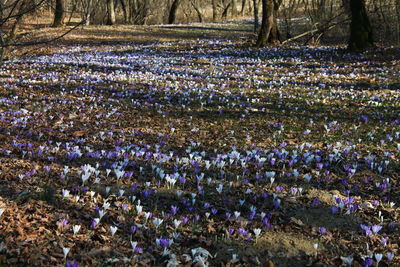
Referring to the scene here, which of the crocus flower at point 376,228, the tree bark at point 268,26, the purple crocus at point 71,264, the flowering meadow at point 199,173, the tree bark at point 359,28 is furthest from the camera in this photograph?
the tree bark at point 268,26

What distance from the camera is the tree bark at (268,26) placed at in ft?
72.7

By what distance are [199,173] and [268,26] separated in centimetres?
1927

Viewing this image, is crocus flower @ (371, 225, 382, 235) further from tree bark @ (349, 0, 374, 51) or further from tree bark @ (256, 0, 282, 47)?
tree bark @ (256, 0, 282, 47)

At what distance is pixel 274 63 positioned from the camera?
705 inches

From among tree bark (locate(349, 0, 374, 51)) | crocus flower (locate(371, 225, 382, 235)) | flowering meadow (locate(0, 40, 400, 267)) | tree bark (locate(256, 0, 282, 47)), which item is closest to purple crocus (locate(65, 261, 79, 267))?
flowering meadow (locate(0, 40, 400, 267))

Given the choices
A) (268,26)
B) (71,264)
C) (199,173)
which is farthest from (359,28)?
(71,264)

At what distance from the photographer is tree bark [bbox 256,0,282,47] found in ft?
72.7

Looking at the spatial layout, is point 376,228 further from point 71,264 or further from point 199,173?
point 71,264

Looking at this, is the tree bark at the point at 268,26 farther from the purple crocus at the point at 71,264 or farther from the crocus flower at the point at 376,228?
the purple crocus at the point at 71,264

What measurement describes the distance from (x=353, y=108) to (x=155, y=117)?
528 centimetres

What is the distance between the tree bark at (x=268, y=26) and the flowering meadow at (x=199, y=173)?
10224 millimetres

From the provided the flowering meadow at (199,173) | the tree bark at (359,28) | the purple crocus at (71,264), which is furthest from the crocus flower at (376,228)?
the tree bark at (359,28)

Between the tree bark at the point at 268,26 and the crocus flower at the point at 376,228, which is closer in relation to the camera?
the crocus flower at the point at 376,228

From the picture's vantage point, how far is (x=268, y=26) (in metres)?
23.2
